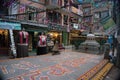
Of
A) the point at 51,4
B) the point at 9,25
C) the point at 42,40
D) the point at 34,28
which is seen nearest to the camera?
the point at 42,40

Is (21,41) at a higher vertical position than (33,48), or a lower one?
higher

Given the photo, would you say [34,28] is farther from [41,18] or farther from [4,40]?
[4,40]

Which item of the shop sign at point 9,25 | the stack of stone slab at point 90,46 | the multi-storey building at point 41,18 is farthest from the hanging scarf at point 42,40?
the stack of stone slab at point 90,46

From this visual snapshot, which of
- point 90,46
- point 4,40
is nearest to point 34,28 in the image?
point 4,40

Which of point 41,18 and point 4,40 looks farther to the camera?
point 41,18

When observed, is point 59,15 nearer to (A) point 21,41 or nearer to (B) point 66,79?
(A) point 21,41

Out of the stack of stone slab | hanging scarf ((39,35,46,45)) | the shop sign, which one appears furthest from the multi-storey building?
the stack of stone slab

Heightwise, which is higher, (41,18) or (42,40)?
(41,18)

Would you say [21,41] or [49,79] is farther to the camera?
[21,41]

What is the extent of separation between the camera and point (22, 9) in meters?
16.3

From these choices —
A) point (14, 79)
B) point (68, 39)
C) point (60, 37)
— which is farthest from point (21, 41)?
point (68, 39)

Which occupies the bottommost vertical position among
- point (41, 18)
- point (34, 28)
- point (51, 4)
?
point (34, 28)

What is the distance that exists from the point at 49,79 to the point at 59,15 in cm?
1890

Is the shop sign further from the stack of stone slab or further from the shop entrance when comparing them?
the stack of stone slab
